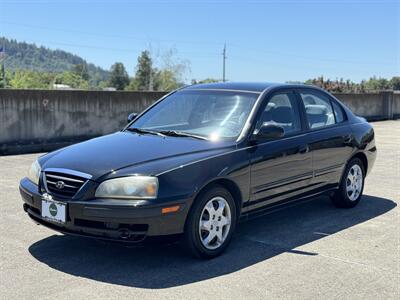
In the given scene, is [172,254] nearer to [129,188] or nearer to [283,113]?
[129,188]

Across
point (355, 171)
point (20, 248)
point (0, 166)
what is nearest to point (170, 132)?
point (20, 248)

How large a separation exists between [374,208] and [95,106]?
29.2 ft

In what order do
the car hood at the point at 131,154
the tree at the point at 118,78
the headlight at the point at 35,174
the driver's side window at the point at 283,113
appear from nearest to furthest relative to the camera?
the car hood at the point at 131,154
the headlight at the point at 35,174
the driver's side window at the point at 283,113
the tree at the point at 118,78

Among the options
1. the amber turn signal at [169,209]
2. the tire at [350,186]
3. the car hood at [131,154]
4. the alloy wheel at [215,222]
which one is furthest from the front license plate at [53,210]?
the tire at [350,186]

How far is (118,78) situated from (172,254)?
15166 cm

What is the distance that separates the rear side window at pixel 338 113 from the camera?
6.82m

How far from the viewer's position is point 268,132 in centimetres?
520

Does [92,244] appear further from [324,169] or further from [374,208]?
[374,208]

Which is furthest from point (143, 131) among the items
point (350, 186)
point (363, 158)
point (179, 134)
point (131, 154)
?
point (363, 158)

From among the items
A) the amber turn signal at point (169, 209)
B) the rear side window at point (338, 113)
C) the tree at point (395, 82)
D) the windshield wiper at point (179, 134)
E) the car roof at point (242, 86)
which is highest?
the tree at point (395, 82)

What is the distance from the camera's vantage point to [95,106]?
14070 millimetres

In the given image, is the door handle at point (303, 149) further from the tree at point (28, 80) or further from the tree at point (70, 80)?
the tree at point (70, 80)

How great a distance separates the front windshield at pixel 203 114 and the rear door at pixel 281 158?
0.24 m

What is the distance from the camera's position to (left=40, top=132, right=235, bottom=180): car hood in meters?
4.52
